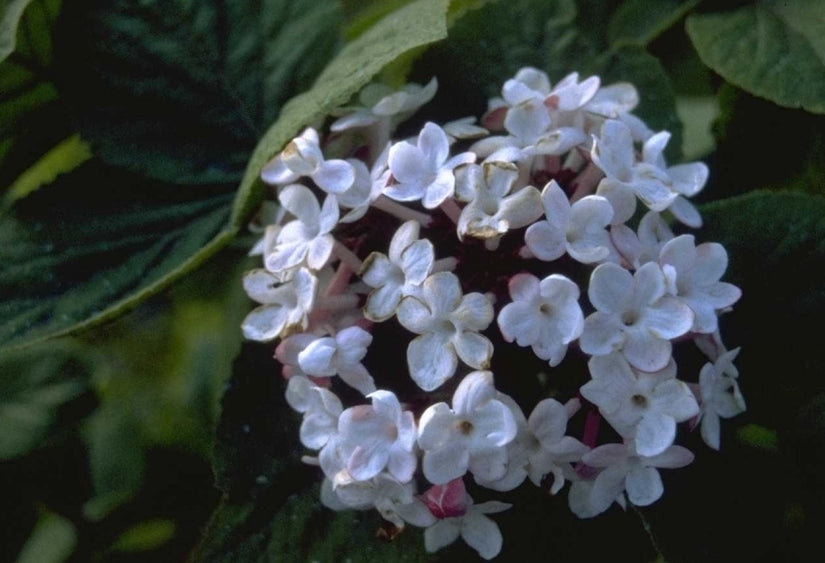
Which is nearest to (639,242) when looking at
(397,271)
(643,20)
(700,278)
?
(700,278)

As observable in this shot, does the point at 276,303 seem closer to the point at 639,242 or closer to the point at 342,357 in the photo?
the point at 342,357

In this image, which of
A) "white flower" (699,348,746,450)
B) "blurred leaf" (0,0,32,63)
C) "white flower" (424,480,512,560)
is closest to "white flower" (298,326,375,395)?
"white flower" (424,480,512,560)

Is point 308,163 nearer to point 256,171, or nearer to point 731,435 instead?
point 256,171

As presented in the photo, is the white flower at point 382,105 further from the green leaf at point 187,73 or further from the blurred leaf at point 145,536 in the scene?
the blurred leaf at point 145,536

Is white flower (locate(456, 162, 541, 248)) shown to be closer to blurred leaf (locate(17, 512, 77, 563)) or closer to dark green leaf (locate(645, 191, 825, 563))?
dark green leaf (locate(645, 191, 825, 563))

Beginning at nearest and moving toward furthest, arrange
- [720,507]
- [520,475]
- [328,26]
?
[520,475] → [720,507] → [328,26]

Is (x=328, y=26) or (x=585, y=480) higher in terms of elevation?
(x=328, y=26)

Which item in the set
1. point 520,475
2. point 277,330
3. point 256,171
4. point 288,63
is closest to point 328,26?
point 288,63
